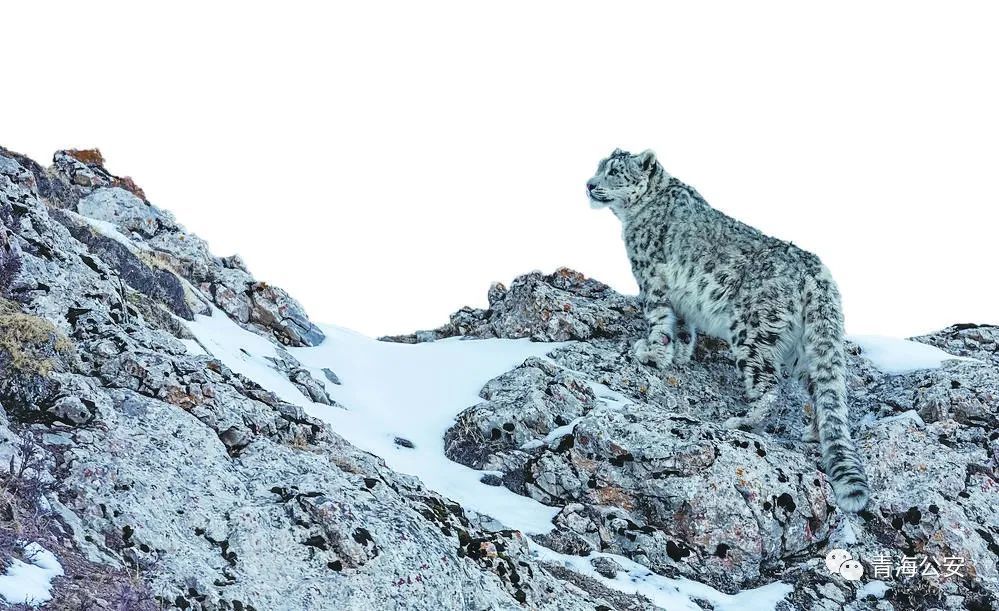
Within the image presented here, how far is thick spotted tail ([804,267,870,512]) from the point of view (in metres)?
11.9

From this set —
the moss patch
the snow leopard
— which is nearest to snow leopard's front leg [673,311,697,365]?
the snow leopard

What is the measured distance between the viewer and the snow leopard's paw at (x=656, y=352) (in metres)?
15.6

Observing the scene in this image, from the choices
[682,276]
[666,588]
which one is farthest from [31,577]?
[682,276]

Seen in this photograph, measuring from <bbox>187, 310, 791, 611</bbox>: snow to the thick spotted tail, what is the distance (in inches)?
83.0

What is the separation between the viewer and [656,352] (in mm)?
15641

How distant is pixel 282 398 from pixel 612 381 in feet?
18.8

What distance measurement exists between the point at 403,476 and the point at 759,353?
715 centimetres

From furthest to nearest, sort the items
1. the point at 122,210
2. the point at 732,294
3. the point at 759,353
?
the point at 122,210 < the point at 732,294 < the point at 759,353

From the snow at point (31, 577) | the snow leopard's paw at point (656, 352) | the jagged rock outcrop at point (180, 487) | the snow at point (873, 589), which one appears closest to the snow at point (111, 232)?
the jagged rock outcrop at point (180, 487)

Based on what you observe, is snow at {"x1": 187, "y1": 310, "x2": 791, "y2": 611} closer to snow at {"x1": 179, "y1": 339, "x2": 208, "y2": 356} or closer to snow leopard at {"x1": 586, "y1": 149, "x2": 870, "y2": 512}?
snow at {"x1": 179, "y1": 339, "x2": 208, "y2": 356}

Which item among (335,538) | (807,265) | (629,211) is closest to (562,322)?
(629,211)

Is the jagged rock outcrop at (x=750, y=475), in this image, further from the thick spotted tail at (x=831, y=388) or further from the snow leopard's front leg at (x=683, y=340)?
the snow leopard's front leg at (x=683, y=340)

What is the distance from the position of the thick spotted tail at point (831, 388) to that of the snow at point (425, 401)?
2107mm

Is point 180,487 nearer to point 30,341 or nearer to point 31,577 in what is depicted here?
point 31,577
